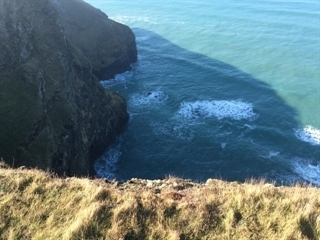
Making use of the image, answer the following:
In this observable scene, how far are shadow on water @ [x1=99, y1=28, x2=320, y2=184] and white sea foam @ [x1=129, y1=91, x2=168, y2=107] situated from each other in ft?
3.87

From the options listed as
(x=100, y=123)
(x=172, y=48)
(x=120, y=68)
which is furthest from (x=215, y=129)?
(x=172, y=48)

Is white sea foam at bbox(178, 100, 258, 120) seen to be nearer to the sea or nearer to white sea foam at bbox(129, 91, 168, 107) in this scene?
the sea

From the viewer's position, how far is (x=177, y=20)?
123062mm

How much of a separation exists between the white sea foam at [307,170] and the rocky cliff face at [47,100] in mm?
31940

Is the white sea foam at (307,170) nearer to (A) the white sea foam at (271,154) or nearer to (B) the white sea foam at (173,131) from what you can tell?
(A) the white sea foam at (271,154)

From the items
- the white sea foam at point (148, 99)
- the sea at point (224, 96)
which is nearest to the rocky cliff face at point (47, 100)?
the sea at point (224, 96)

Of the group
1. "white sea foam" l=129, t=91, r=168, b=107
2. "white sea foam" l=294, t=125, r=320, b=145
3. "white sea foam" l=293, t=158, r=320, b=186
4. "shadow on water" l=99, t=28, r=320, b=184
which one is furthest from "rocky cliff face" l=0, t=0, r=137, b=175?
"white sea foam" l=294, t=125, r=320, b=145

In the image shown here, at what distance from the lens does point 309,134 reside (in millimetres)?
61531

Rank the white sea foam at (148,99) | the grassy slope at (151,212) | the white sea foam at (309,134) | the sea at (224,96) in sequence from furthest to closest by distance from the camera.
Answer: the white sea foam at (148,99) < the white sea foam at (309,134) < the sea at (224,96) < the grassy slope at (151,212)

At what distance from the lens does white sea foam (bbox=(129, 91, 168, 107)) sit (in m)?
73.1

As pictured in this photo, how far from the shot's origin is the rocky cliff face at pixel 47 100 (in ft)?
125

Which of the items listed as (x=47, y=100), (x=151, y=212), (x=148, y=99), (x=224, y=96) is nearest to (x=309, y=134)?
(x=224, y=96)

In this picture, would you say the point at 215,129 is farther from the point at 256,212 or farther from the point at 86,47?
the point at 256,212

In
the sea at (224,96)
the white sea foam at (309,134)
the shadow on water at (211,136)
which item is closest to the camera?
the shadow on water at (211,136)
